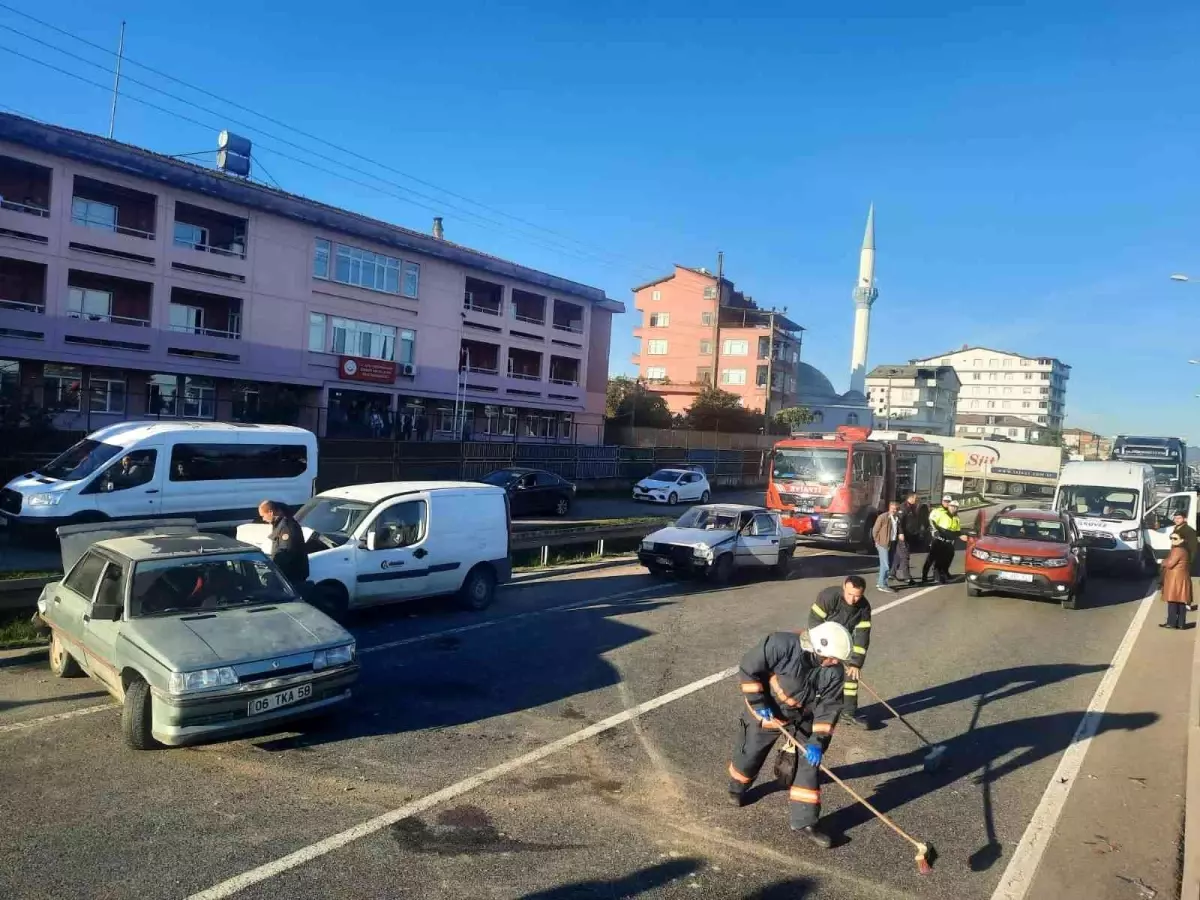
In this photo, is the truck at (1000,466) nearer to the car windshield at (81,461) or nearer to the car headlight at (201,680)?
the car windshield at (81,461)

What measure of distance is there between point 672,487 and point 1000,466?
945 inches

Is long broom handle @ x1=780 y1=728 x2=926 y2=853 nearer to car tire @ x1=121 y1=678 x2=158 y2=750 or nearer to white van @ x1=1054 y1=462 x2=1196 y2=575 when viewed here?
car tire @ x1=121 y1=678 x2=158 y2=750

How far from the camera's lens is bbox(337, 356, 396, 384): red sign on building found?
120ft

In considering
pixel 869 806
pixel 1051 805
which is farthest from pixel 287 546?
pixel 1051 805

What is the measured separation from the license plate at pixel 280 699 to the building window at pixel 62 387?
18955mm

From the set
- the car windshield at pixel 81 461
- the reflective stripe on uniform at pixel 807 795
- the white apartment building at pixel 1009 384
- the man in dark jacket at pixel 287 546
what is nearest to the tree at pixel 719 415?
the car windshield at pixel 81 461

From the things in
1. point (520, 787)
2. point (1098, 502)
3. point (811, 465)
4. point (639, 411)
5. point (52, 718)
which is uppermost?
point (639, 411)

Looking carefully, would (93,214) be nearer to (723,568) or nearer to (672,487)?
(672,487)

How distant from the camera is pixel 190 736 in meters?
5.85

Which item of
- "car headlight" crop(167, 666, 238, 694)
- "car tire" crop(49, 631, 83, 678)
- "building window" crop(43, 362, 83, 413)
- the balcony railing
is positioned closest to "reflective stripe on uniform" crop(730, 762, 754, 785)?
"car headlight" crop(167, 666, 238, 694)

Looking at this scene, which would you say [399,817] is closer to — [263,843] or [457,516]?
[263,843]

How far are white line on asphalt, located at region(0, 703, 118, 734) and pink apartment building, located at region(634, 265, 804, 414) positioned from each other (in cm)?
6255

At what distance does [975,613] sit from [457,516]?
850 centimetres

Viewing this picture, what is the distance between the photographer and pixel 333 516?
11.0 meters
